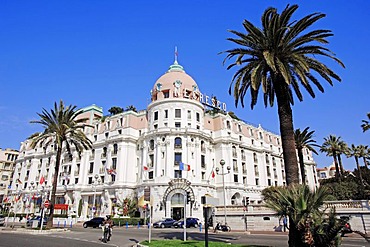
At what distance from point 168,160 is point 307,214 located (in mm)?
38874

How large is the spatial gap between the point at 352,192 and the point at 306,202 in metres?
41.6

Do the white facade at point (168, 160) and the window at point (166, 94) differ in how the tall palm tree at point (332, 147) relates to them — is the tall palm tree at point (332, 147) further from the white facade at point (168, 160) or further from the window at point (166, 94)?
the window at point (166, 94)

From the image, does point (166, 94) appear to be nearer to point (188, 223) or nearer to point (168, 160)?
point (168, 160)

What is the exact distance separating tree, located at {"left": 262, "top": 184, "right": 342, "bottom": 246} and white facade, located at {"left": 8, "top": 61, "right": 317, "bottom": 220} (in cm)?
3297

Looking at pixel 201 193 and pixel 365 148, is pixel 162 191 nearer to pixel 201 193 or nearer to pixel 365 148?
pixel 201 193

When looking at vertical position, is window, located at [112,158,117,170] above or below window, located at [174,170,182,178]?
above

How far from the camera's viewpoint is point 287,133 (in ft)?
58.5

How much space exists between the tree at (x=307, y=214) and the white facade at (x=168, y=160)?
108ft

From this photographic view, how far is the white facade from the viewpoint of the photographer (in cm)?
4843

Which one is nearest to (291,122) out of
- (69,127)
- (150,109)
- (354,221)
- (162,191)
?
(354,221)

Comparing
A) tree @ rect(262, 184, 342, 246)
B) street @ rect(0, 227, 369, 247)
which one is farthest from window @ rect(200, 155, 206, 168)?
tree @ rect(262, 184, 342, 246)

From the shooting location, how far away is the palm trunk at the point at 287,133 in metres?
16.8

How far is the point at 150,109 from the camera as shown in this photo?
55.6 metres

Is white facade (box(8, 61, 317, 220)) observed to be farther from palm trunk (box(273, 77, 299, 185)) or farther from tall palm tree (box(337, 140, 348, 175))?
palm trunk (box(273, 77, 299, 185))
